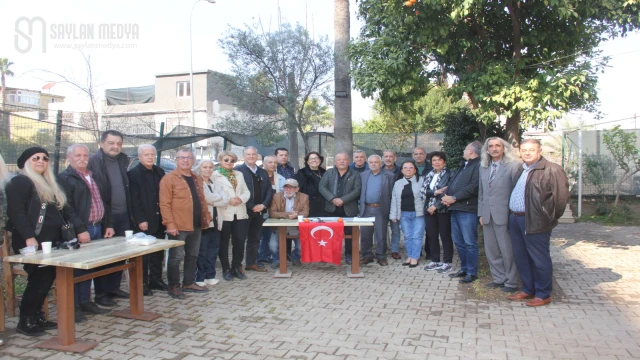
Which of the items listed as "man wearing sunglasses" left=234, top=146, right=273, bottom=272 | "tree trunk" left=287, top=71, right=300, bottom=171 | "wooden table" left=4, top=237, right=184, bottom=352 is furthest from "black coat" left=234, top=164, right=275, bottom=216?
"tree trunk" left=287, top=71, right=300, bottom=171

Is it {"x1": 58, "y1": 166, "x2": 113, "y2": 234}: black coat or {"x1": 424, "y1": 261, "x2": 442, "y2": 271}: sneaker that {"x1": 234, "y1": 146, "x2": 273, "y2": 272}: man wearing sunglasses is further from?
{"x1": 424, "y1": 261, "x2": 442, "y2": 271}: sneaker

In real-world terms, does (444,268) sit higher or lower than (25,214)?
lower

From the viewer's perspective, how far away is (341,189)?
286 inches

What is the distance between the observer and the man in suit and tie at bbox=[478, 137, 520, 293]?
5.63 m

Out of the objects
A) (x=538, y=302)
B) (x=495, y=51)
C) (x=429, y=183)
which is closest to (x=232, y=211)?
(x=429, y=183)

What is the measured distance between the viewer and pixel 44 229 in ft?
14.3

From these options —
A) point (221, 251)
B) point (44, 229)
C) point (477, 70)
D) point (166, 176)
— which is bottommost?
point (221, 251)

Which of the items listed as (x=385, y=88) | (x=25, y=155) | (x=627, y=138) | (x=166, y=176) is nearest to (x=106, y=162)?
(x=166, y=176)

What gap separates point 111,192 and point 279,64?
596 cm

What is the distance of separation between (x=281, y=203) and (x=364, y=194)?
1.27 m

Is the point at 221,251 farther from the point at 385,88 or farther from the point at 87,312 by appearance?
the point at 385,88

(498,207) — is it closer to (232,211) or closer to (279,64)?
(232,211)

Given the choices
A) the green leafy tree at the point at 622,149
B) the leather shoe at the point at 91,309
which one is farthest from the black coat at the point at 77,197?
the green leafy tree at the point at 622,149

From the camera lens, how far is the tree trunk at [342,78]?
902cm
